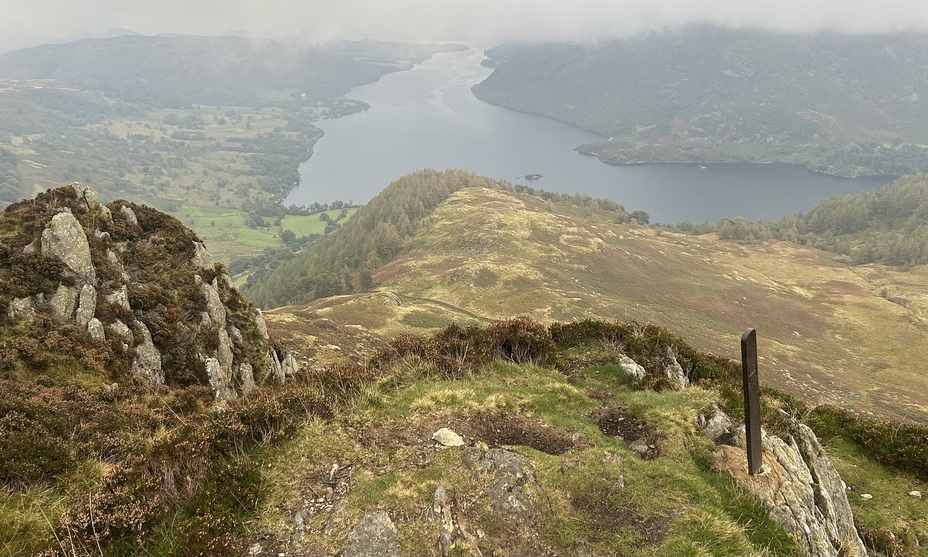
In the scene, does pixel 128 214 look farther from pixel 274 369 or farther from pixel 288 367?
pixel 288 367

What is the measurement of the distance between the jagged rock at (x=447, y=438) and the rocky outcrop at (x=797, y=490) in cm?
582

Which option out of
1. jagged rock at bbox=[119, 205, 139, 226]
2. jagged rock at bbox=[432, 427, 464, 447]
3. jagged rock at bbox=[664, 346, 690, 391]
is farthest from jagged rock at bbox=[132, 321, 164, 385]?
jagged rock at bbox=[664, 346, 690, 391]

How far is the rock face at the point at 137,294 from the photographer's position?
62.9ft

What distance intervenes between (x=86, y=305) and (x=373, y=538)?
19535 mm

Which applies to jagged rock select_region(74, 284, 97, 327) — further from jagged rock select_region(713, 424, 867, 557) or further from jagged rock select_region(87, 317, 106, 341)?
jagged rock select_region(713, 424, 867, 557)

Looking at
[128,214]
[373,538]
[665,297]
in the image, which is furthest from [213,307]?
[665,297]

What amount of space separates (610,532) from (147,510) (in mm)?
7553

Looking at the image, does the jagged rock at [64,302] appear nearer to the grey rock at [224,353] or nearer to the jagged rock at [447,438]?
the grey rock at [224,353]

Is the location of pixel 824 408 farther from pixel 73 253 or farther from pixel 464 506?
pixel 73 253

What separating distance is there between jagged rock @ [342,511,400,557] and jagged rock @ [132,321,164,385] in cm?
1539

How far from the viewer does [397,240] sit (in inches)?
5915

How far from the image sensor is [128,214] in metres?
28.2

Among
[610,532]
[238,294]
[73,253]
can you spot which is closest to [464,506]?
[610,532]

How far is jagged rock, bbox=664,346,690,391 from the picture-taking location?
52.8ft
